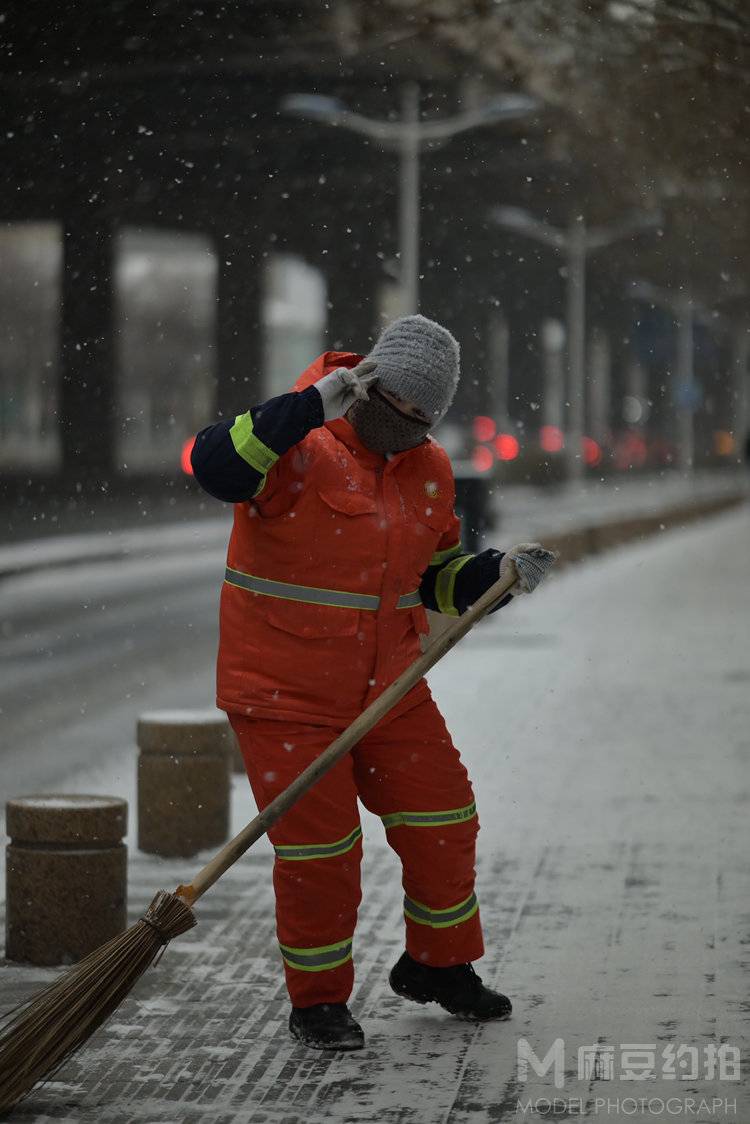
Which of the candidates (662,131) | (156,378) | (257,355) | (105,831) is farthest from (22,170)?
(156,378)

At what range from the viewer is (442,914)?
5.33m

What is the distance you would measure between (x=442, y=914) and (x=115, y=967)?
34.8 inches

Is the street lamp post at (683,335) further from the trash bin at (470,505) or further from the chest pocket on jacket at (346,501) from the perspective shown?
the chest pocket on jacket at (346,501)

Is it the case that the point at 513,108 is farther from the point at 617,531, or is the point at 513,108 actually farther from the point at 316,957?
the point at 316,957

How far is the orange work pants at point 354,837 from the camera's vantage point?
510cm

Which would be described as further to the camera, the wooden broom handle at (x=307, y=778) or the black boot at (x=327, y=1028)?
the black boot at (x=327, y=1028)

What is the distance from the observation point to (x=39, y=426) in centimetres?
4981

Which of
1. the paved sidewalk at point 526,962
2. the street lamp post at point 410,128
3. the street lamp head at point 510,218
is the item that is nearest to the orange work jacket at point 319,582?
the paved sidewalk at point 526,962

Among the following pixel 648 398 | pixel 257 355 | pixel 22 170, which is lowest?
pixel 648 398

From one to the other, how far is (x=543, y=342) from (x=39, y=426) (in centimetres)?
3919

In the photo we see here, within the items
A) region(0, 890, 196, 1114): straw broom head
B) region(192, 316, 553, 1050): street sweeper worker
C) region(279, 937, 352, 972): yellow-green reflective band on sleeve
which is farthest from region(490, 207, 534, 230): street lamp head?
region(0, 890, 196, 1114): straw broom head

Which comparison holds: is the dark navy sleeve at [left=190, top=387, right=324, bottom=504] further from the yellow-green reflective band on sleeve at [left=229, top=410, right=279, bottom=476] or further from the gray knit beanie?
the gray knit beanie

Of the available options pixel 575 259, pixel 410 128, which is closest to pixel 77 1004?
pixel 410 128

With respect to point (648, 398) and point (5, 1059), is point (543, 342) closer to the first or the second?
point (648, 398)
